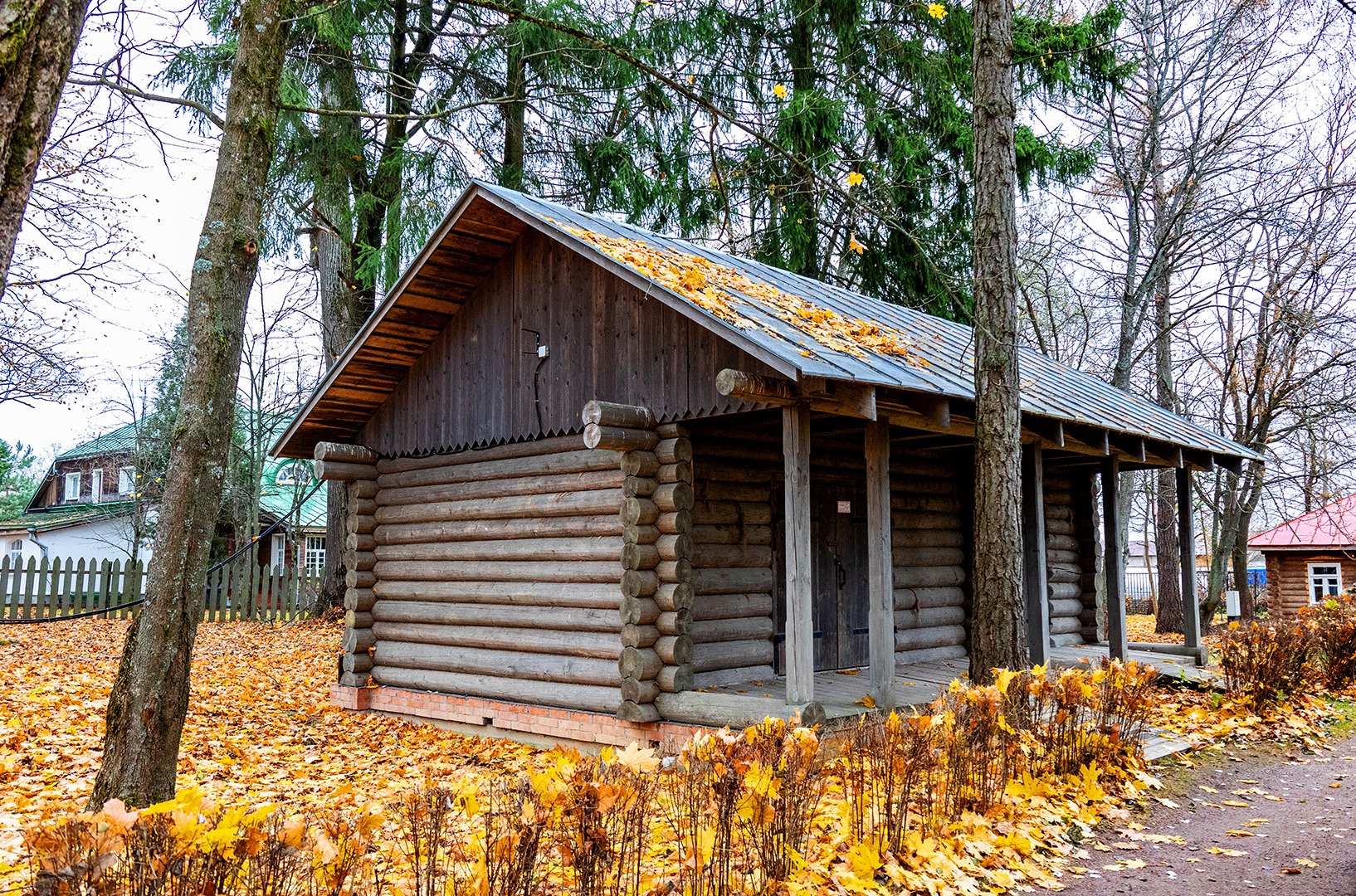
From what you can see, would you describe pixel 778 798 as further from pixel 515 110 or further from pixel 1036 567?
pixel 515 110

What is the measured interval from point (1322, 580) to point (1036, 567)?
22517mm

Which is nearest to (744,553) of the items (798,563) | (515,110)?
(798,563)

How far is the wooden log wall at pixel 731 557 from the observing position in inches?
396

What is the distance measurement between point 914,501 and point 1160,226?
1141 centimetres

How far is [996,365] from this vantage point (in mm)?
8727

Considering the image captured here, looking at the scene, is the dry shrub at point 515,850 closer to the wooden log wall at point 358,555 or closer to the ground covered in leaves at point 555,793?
the ground covered in leaves at point 555,793

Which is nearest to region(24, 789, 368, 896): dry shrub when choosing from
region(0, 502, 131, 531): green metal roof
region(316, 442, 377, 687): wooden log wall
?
region(316, 442, 377, 687): wooden log wall

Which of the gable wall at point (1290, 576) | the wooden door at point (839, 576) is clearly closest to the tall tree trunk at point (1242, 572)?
the gable wall at point (1290, 576)

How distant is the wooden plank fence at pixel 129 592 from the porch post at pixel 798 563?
1636 cm

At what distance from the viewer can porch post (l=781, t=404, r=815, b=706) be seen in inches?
330

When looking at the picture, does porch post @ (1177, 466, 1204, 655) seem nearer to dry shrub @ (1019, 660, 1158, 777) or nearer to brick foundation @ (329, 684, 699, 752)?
dry shrub @ (1019, 660, 1158, 777)

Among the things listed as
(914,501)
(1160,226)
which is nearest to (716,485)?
(914,501)

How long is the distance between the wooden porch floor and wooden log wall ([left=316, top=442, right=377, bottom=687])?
5.29 meters

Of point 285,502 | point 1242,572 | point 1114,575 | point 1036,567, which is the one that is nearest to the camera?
point 1036,567
